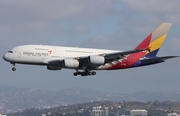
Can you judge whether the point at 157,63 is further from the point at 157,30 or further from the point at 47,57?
the point at 47,57

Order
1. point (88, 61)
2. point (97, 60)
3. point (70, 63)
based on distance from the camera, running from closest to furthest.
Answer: point (70, 63), point (97, 60), point (88, 61)

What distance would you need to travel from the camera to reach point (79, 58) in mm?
69250

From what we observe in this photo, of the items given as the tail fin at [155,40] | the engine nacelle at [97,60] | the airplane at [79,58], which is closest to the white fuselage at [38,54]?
the airplane at [79,58]

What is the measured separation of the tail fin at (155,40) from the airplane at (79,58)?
174 centimetres

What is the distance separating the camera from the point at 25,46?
6938 centimetres

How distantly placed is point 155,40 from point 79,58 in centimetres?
1620

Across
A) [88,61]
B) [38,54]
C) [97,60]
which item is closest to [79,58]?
[88,61]

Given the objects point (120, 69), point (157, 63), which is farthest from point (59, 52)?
point (157, 63)

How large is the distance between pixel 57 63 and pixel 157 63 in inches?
660

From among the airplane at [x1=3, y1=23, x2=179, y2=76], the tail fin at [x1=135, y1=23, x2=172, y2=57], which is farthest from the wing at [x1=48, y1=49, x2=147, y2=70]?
the tail fin at [x1=135, y1=23, x2=172, y2=57]

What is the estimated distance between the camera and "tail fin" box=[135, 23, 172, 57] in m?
76.9

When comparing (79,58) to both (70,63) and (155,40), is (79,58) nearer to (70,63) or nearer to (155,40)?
(70,63)

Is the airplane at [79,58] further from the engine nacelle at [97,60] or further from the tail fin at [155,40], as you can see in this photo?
the tail fin at [155,40]

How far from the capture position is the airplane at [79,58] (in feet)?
225
